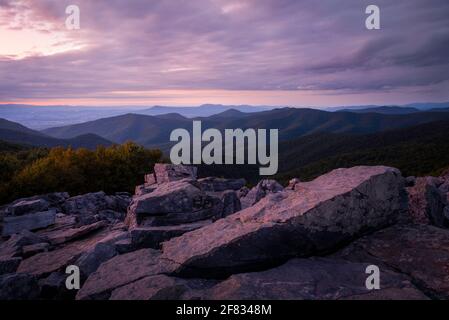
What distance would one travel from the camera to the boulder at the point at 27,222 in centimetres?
1989

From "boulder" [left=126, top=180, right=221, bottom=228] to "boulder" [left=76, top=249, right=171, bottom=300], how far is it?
296cm

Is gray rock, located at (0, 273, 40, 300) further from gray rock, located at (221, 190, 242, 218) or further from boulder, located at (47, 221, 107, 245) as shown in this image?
gray rock, located at (221, 190, 242, 218)

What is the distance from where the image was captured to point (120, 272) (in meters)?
10.9

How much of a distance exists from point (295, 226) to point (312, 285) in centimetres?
195

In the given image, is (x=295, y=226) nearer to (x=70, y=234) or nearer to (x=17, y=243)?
(x=70, y=234)

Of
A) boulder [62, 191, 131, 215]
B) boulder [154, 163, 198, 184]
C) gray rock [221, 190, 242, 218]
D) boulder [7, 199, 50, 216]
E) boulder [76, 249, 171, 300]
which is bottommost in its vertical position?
boulder [62, 191, 131, 215]

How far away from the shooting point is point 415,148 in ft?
423

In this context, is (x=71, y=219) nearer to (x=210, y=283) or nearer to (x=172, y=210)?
(x=172, y=210)

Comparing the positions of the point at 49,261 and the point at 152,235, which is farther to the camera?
the point at 49,261

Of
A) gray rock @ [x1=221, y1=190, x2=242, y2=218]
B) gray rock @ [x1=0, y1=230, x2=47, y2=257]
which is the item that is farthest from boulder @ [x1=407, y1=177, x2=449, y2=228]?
gray rock @ [x1=0, y1=230, x2=47, y2=257]

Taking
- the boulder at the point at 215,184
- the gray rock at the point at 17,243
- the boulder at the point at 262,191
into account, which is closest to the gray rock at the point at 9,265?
the gray rock at the point at 17,243

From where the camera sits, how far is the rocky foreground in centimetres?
917

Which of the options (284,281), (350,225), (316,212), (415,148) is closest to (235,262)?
(284,281)

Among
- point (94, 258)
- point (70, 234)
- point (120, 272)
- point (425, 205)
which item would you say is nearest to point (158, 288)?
point (120, 272)
